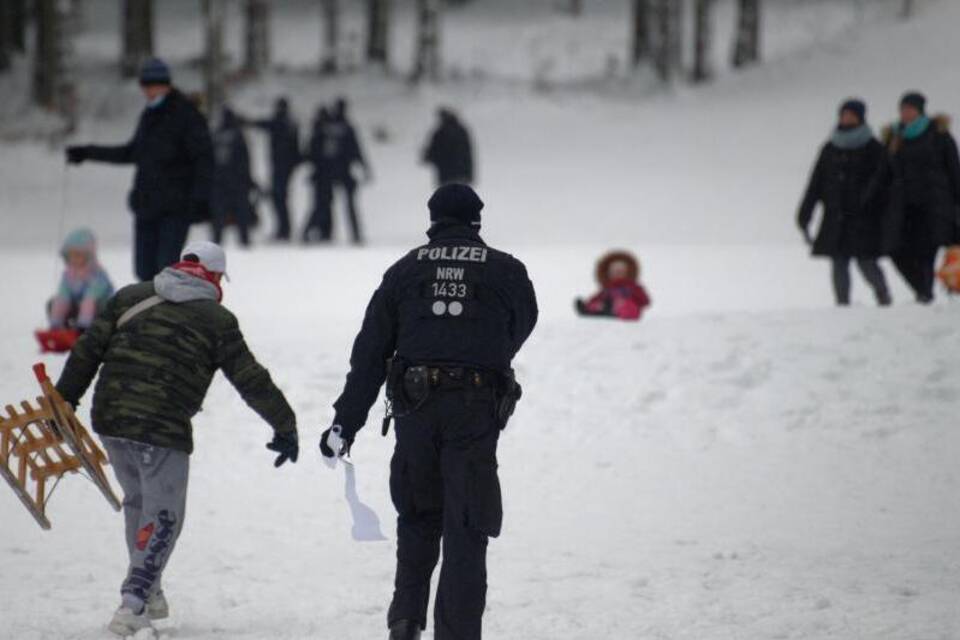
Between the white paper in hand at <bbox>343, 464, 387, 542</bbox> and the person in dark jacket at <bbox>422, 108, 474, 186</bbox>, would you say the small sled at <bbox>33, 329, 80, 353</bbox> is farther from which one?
the person in dark jacket at <bbox>422, 108, 474, 186</bbox>

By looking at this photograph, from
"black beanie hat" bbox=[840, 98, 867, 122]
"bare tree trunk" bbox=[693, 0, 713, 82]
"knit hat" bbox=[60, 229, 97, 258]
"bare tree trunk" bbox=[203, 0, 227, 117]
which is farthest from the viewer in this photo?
"bare tree trunk" bbox=[693, 0, 713, 82]

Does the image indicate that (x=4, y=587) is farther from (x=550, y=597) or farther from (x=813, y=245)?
(x=813, y=245)

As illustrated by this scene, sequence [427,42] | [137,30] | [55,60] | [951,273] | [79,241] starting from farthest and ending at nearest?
[427,42], [137,30], [55,60], [951,273], [79,241]

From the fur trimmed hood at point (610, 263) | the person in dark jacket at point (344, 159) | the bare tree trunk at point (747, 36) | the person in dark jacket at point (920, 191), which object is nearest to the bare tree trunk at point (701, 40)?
the bare tree trunk at point (747, 36)

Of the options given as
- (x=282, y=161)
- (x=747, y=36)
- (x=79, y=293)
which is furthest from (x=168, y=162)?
(x=747, y=36)

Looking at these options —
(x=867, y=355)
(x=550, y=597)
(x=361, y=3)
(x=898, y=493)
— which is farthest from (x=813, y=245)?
(x=361, y=3)

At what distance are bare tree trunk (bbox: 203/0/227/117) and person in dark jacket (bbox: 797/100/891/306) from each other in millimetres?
21857

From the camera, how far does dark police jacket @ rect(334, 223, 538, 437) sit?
21.6ft

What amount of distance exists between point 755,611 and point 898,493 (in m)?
3.01

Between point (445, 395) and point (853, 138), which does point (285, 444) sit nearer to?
point (445, 395)

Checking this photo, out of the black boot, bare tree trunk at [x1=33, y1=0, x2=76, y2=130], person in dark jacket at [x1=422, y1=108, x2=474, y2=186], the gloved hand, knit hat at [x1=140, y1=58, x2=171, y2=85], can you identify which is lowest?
the black boot

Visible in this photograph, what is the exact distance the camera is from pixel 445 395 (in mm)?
6562

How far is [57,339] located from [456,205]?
7048 millimetres

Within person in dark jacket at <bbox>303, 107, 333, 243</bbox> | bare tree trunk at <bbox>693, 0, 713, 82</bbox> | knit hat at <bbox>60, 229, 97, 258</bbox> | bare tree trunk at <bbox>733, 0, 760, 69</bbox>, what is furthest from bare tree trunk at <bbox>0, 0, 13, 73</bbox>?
knit hat at <bbox>60, 229, 97, 258</bbox>
